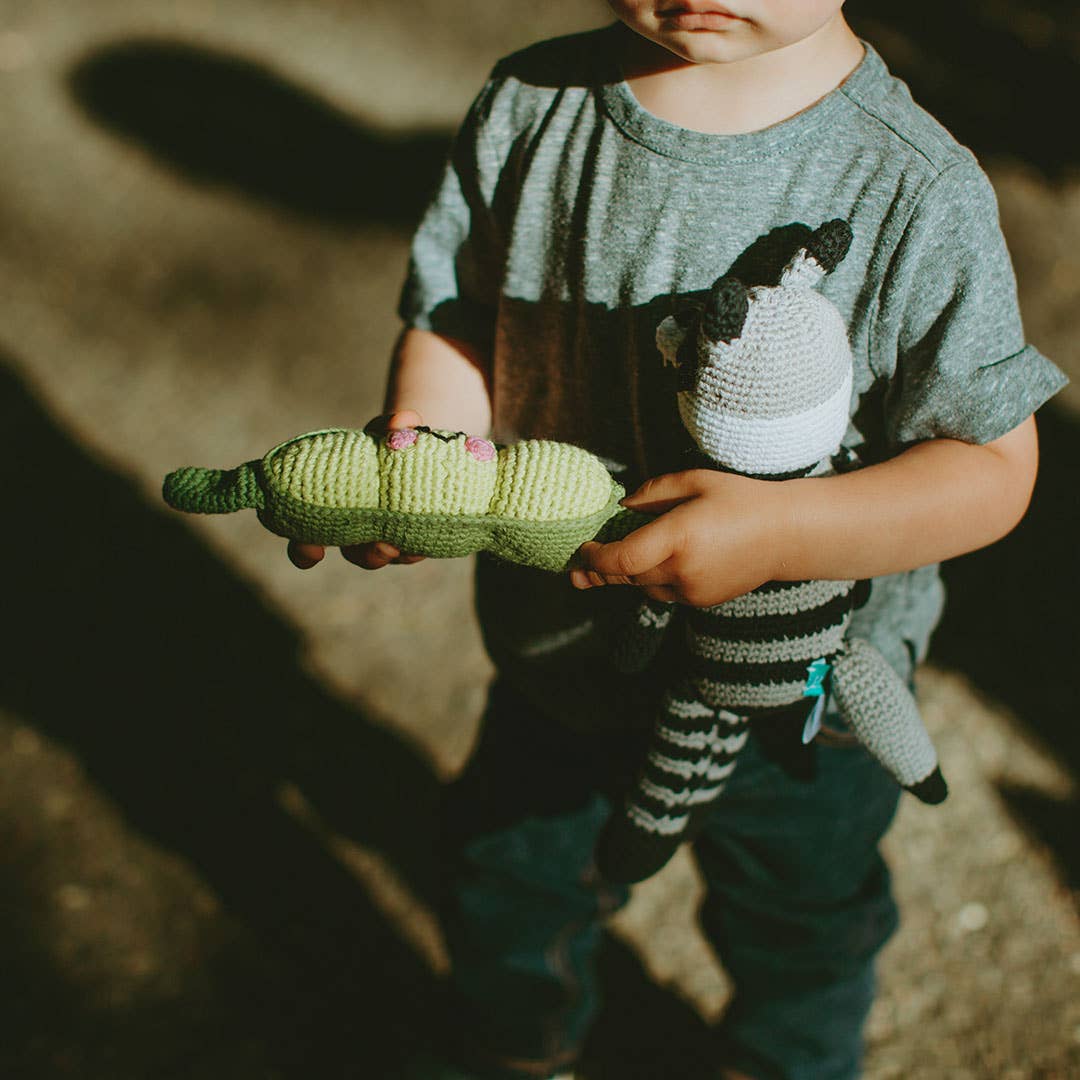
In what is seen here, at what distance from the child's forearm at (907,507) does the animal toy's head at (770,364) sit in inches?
1.6

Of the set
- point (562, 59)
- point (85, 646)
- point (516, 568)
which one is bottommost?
point (85, 646)

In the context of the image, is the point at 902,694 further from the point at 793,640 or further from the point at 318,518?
the point at 318,518

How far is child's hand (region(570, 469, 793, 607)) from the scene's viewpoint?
672 millimetres

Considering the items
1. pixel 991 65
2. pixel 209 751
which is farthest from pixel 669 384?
pixel 991 65

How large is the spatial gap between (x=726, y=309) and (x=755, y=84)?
207mm

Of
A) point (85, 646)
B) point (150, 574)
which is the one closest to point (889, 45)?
point (150, 574)

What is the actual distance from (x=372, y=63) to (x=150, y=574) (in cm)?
177

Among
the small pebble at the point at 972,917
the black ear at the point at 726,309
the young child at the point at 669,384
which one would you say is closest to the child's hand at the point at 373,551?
the young child at the point at 669,384

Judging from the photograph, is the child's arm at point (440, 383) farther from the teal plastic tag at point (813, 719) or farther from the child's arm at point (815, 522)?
the teal plastic tag at point (813, 719)

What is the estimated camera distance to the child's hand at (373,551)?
0.75 metres

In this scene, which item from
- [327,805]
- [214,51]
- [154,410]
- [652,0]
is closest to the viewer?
[652,0]

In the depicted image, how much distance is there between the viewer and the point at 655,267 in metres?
0.76

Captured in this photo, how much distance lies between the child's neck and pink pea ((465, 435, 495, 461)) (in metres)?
0.28

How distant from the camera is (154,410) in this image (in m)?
2.23
